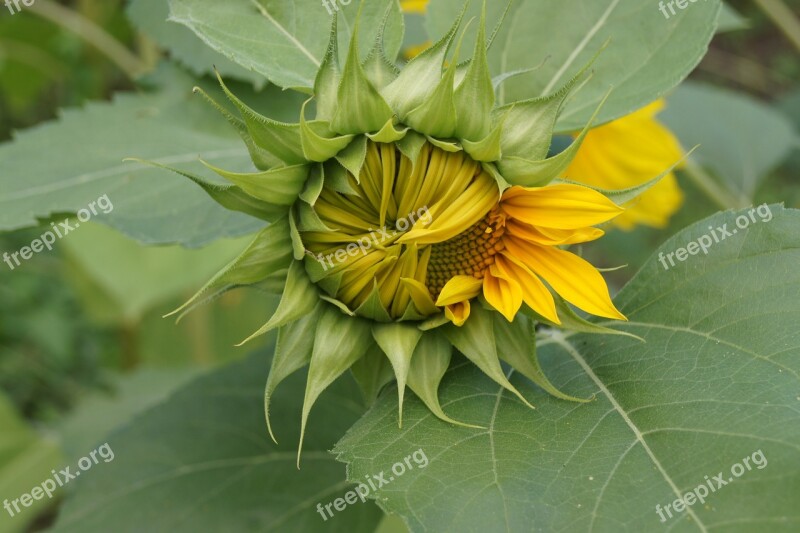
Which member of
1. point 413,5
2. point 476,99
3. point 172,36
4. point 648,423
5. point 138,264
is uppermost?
point 172,36

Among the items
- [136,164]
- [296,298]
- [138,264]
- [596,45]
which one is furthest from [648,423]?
[138,264]

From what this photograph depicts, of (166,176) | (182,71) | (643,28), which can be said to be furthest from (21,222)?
(643,28)

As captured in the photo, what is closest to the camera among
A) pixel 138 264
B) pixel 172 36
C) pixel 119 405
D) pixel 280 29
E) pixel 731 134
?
pixel 280 29

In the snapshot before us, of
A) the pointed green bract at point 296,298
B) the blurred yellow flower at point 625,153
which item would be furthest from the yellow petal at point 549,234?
the blurred yellow flower at point 625,153

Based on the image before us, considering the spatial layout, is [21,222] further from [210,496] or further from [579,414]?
[579,414]

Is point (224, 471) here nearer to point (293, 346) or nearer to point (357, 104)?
point (293, 346)

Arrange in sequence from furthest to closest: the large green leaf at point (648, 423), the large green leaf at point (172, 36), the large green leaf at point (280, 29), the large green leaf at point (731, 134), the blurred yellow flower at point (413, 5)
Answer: the large green leaf at point (731, 134) → the blurred yellow flower at point (413, 5) → the large green leaf at point (172, 36) → the large green leaf at point (280, 29) → the large green leaf at point (648, 423)

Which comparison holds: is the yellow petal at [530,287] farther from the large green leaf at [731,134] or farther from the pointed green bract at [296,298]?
the large green leaf at [731,134]
